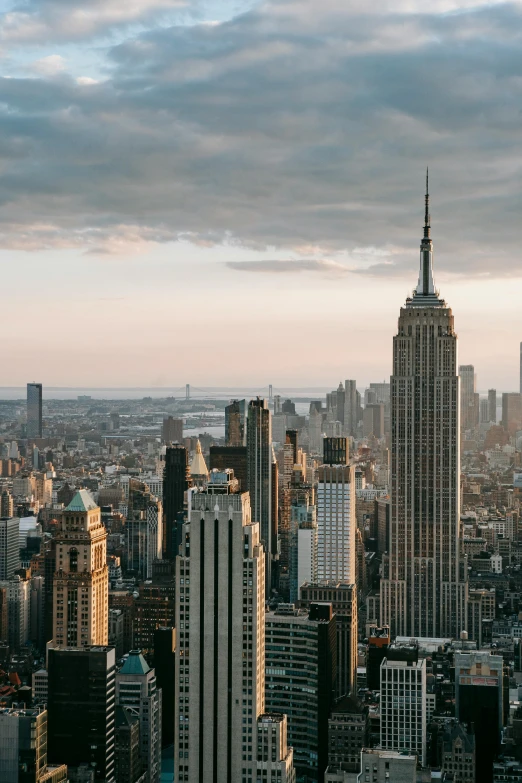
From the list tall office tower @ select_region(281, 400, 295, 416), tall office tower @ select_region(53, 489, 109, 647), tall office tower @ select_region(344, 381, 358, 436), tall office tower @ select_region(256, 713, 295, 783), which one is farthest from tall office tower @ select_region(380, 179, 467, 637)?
tall office tower @ select_region(256, 713, 295, 783)

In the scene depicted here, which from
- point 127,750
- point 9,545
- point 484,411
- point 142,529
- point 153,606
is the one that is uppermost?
point 484,411

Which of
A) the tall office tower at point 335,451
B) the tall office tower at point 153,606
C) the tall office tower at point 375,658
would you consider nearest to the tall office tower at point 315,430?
the tall office tower at point 335,451

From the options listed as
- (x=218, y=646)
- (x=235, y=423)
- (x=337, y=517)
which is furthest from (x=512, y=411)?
(x=218, y=646)

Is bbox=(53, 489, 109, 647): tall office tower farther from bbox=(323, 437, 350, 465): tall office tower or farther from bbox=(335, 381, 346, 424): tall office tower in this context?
bbox=(323, 437, 350, 465): tall office tower

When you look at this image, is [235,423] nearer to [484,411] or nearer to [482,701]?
[484,411]

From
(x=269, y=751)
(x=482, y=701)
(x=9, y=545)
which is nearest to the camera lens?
(x=269, y=751)

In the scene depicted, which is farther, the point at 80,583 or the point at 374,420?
the point at 374,420

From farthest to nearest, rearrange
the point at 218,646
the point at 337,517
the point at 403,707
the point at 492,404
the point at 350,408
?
the point at 337,517 < the point at 350,408 < the point at 492,404 < the point at 403,707 < the point at 218,646
